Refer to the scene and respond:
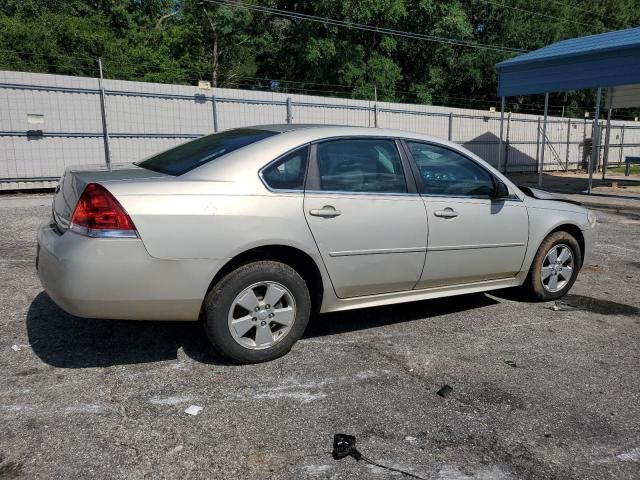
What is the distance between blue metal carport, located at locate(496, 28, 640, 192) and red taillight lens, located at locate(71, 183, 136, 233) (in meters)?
14.2

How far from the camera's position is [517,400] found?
10.8 ft

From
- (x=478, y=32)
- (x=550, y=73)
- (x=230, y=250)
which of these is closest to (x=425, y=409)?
(x=230, y=250)

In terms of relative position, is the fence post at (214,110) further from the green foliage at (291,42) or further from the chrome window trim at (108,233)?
the chrome window trim at (108,233)

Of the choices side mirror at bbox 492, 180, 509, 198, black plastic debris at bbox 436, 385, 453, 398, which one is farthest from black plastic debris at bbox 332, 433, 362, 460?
side mirror at bbox 492, 180, 509, 198

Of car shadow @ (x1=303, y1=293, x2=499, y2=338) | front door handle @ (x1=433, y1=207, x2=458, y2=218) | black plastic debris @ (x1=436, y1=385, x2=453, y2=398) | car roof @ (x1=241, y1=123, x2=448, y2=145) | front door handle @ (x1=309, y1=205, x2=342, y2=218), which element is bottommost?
black plastic debris @ (x1=436, y1=385, x2=453, y2=398)

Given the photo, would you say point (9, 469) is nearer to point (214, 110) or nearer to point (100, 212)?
point (100, 212)

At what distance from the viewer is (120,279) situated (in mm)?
3154

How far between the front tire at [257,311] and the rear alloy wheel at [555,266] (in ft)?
8.08

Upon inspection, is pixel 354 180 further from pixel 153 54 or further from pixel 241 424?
pixel 153 54

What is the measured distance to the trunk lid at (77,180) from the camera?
3350mm

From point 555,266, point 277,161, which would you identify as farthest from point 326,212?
point 555,266

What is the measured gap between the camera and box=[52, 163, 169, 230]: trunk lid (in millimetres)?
3350

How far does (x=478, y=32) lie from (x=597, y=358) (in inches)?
1518

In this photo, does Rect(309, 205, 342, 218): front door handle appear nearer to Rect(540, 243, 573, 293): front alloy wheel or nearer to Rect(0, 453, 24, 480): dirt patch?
Rect(0, 453, 24, 480): dirt patch
